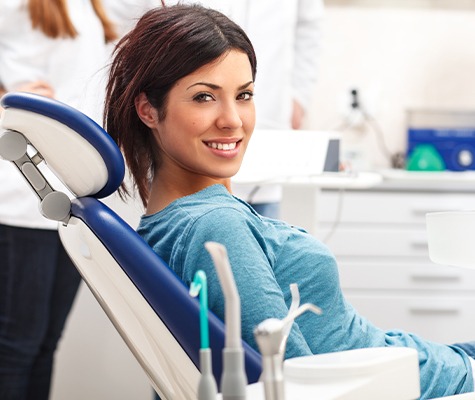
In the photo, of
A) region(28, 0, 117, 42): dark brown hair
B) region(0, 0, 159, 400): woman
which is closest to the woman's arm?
region(0, 0, 159, 400): woman

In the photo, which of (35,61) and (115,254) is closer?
(115,254)

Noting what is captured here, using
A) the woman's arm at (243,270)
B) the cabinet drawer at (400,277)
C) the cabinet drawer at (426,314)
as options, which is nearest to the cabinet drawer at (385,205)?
the cabinet drawer at (400,277)

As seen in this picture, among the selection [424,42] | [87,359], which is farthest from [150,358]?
[424,42]

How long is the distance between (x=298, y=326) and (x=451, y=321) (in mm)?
2339

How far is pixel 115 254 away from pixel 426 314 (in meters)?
2.51

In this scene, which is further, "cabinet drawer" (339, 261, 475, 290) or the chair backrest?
"cabinet drawer" (339, 261, 475, 290)

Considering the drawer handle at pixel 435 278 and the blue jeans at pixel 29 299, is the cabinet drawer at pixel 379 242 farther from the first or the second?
the blue jeans at pixel 29 299

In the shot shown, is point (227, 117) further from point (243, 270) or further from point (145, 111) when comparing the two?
point (243, 270)

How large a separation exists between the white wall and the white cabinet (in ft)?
2.22

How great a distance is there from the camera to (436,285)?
11.1 feet

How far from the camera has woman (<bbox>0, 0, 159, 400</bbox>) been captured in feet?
6.49

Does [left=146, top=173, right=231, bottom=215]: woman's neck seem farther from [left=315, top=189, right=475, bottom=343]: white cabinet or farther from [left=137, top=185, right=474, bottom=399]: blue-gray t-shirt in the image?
[left=315, top=189, right=475, bottom=343]: white cabinet

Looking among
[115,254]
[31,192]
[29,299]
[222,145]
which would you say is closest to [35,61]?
[31,192]

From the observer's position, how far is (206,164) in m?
1.25
